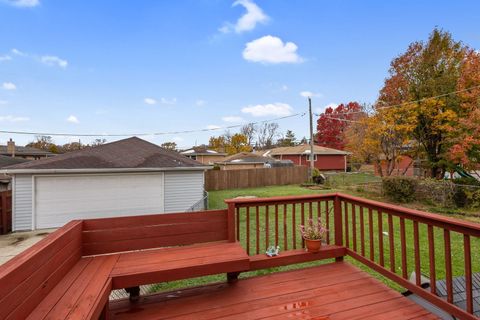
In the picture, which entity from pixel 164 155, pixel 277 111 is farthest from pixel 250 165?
pixel 164 155

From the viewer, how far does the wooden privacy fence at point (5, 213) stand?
24.5ft

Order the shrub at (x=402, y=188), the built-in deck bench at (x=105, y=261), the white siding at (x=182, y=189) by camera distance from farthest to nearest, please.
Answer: the shrub at (x=402, y=188), the white siding at (x=182, y=189), the built-in deck bench at (x=105, y=261)

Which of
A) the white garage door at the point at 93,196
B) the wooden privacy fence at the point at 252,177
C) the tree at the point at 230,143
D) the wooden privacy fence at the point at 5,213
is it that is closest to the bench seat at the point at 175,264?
the white garage door at the point at 93,196

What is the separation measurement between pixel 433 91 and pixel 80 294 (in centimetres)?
1332

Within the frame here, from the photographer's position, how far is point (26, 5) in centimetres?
750

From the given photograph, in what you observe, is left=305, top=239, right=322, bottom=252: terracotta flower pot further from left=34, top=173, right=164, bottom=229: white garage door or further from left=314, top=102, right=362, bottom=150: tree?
left=314, top=102, right=362, bottom=150: tree

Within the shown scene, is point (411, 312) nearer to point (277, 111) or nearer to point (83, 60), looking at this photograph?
point (83, 60)

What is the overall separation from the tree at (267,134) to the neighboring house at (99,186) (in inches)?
1348

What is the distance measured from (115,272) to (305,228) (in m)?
2.15

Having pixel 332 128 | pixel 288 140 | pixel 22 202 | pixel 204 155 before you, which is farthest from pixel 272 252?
pixel 288 140

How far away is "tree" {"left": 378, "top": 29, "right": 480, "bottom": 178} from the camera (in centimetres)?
1020

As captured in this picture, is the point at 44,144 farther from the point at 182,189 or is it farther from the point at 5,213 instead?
the point at 182,189

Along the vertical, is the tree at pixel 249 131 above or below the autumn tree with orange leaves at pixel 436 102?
above

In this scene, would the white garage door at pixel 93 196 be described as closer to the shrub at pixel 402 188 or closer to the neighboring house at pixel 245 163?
the shrub at pixel 402 188
